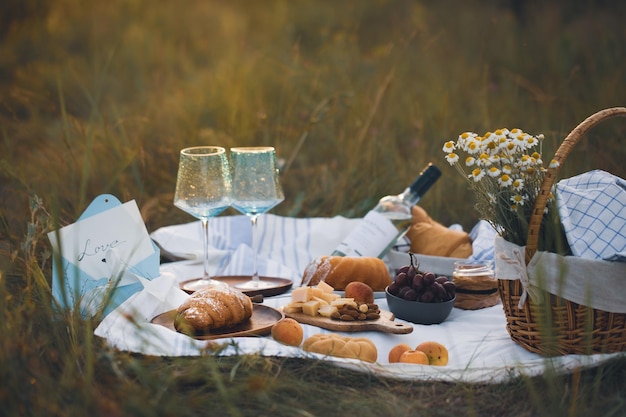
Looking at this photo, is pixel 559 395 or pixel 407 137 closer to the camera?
pixel 559 395

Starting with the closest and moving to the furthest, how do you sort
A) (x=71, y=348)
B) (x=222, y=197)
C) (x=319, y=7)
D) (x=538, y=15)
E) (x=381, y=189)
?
(x=71, y=348) → (x=222, y=197) → (x=381, y=189) → (x=538, y=15) → (x=319, y=7)

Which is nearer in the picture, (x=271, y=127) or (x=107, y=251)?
(x=107, y=251)

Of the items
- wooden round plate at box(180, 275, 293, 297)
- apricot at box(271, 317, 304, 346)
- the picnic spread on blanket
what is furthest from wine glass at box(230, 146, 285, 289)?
apricot at box(271, 317, 304, 346)

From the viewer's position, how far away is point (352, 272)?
280 cm

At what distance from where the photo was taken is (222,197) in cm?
263

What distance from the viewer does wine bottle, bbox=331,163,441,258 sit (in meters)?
3.01

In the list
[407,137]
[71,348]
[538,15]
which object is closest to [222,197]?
[71,348]

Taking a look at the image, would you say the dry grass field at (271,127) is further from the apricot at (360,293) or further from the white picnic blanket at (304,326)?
the apricot at (360,293)

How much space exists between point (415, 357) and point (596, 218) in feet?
2.20

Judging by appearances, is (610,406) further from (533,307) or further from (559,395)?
(533,307)

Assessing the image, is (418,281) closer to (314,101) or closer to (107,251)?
(107,251)

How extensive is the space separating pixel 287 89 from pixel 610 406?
338 centimetres

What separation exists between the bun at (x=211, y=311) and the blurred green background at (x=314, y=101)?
1.15 metres

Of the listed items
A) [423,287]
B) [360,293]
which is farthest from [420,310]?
[360,293]
